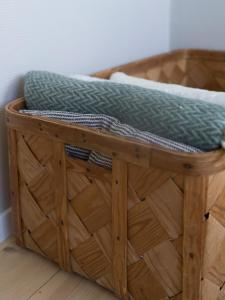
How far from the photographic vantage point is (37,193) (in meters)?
1.42

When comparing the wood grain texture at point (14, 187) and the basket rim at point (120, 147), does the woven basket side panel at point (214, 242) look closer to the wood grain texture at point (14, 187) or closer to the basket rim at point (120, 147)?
the basket rim at point (120, 147)

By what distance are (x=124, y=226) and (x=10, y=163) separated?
0.46 metres

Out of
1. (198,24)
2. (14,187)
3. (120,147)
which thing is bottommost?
(14,187)

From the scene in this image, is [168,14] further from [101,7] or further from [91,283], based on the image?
[91,283]

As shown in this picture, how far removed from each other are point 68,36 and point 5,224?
73 cm

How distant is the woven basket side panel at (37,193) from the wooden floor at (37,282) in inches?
1.7

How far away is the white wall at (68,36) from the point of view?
1.50 meters

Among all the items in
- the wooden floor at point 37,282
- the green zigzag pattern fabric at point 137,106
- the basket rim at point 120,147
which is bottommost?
the wooden floor at point 37,282

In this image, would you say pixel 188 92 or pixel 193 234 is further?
pixel 188 92

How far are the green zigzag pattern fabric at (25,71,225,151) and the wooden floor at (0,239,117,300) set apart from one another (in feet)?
1.65

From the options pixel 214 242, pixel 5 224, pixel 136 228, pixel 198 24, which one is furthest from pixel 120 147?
pixel 198 24

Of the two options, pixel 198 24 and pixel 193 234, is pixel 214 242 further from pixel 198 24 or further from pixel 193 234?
pixel 198 24

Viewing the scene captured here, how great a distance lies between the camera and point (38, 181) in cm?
140

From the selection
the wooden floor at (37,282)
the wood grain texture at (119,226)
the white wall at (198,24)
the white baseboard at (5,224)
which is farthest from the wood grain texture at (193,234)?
the white wall at (198,24)
